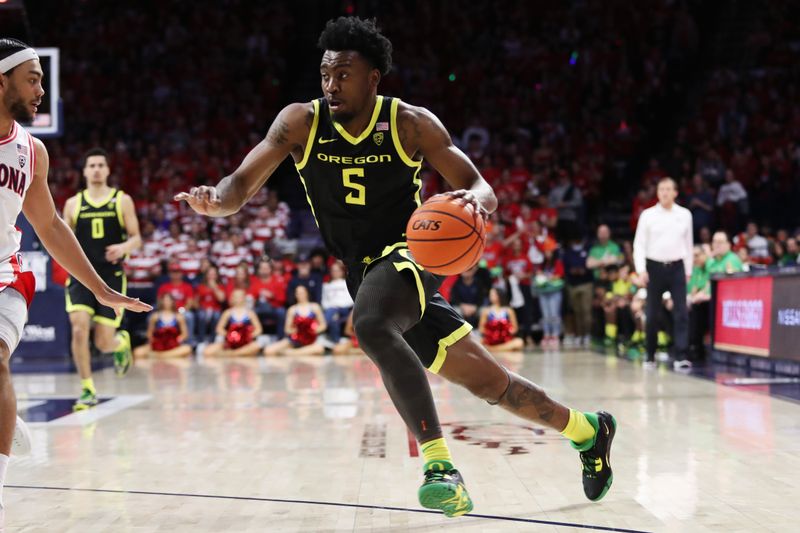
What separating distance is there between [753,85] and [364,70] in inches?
703

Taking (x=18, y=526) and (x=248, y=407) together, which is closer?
(x=18, y=526)

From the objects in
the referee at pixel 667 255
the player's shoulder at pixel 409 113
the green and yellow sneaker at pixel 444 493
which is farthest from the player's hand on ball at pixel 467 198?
the referee at pixel 667 255

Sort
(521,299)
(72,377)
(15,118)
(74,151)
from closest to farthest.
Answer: (15,118) < (72,377) < (521,299) < (74,151)

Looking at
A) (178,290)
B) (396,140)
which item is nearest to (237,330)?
(178,290)

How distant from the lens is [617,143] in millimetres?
19750

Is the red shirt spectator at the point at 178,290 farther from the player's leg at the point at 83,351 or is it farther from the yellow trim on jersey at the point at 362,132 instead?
the yellow trim on jersey at the point at 362,132

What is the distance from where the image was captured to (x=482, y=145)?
62.4ft

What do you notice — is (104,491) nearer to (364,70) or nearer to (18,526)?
(18,526)

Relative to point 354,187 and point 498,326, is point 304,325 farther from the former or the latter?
point 354,187

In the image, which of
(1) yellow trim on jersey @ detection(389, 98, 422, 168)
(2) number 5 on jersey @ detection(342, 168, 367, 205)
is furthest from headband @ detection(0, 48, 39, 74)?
(1) yellow trim on jersey @ detection(389, 98, 422, 168)

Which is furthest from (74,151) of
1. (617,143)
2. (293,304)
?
(617,143)

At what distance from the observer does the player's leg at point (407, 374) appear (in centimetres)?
319

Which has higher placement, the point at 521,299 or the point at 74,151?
the point at 74,151

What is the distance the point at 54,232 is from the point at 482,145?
15590mm
